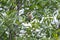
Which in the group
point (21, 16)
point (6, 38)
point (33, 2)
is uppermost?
point (33, 2)

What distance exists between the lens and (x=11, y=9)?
203 cm

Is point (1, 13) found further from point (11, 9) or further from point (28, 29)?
point (28, 29)

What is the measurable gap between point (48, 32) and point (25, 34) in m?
0.26

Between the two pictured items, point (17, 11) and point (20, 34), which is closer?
point (17, 11)

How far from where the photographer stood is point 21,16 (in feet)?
6.38

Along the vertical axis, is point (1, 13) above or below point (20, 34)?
above

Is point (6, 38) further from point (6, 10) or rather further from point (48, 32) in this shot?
point (48, 32)

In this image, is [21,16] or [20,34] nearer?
[21,16]

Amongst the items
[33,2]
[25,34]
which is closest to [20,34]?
[25,34]

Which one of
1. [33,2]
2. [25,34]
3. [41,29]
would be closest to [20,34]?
[25,34]

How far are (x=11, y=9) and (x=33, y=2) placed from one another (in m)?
0.25

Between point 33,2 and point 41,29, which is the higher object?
point 33,2

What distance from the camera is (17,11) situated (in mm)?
1970

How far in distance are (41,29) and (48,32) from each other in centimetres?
8
